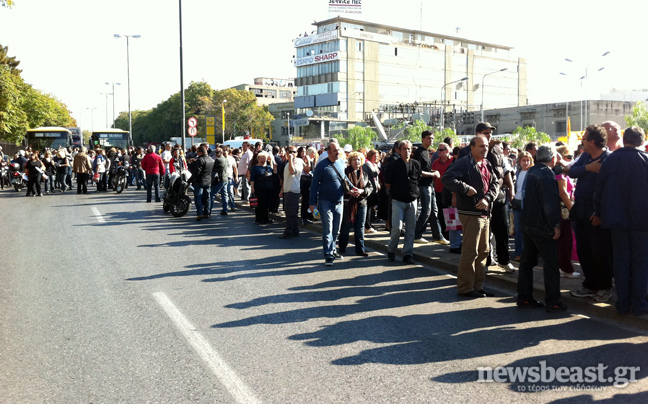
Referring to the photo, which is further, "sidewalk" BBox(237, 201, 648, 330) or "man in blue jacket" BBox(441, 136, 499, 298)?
"man in blue jacket" BBox(441, 136, 499, 298)

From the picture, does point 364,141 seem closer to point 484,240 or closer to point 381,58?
point 381,58

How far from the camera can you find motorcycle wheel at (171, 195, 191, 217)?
54.7 feet

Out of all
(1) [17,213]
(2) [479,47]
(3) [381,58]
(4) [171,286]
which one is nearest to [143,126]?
(3) [381,58]

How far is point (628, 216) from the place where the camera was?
6.15 meters

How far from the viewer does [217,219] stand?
1605 cm

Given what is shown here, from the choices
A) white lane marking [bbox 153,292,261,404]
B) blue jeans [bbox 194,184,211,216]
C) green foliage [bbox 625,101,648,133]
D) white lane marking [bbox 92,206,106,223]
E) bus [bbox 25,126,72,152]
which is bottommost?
white lane marking [bbox 153,292,261,404]

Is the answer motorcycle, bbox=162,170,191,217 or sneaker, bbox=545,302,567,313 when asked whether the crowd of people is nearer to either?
sneaker, bbox=545,302,567,313

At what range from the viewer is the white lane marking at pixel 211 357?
4391 millimetres

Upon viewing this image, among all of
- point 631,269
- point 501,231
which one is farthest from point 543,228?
point 501,231

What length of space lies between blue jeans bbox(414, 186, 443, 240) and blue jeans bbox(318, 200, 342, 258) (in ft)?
6.21

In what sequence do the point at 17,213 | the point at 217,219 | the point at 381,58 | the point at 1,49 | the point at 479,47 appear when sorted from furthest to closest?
the point at 479,47
the point at 381,58
the point at 1,49
the point at 17,213
the point at 217,219

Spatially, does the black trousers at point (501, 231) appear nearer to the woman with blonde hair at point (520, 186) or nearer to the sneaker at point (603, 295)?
the woman with blonde hair at point (520, 186)

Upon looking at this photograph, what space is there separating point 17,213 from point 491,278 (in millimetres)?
14351

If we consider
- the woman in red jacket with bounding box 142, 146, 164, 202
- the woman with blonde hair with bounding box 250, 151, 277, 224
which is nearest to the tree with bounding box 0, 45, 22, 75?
the woman in red jacket with bounding box 142, 146, 164, 202
